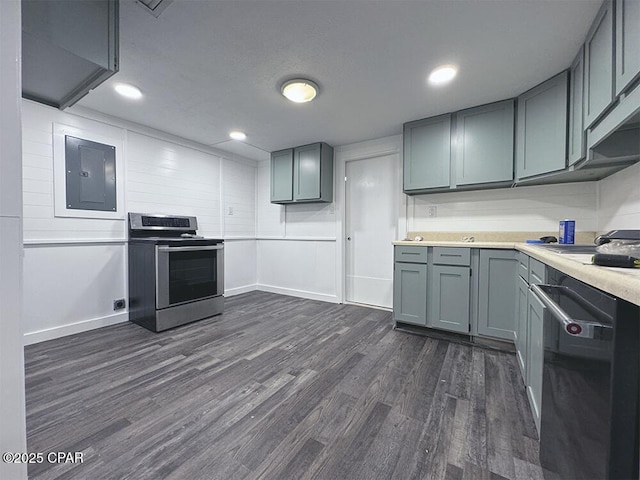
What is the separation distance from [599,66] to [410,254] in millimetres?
1776

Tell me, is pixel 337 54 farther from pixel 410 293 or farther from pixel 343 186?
pixel 410 293

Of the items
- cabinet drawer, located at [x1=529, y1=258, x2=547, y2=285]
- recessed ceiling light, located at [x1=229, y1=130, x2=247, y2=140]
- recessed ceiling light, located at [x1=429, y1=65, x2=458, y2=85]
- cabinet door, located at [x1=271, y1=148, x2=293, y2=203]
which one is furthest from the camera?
cabinet door, located at [x1=271, y1=148, x2=293, y2=203]

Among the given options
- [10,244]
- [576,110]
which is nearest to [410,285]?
[576,110]

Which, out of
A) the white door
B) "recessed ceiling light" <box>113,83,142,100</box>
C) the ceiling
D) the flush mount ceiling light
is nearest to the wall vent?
the ceiling

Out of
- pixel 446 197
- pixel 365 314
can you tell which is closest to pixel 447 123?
pixel 446 197

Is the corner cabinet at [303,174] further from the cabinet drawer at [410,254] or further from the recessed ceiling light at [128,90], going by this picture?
the recessed ceiling light at [128,90]

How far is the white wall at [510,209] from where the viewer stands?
231cm

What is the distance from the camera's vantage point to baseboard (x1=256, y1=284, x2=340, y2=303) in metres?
3.85

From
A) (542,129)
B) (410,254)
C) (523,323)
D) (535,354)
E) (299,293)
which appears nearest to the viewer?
(535,354)

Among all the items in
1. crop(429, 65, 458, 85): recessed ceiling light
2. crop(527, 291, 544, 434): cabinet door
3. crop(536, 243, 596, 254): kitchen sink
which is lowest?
crop(527, 291, 544, 434): cabinet door

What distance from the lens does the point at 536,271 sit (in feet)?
4.75

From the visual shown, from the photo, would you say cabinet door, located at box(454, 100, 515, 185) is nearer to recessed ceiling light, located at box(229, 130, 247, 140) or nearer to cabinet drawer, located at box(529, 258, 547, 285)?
cabinet drawer, located at box(529, 258, 547, 285)

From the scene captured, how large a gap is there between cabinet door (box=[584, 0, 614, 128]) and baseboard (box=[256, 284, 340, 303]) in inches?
123

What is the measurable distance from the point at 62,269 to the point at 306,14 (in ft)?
10.2
